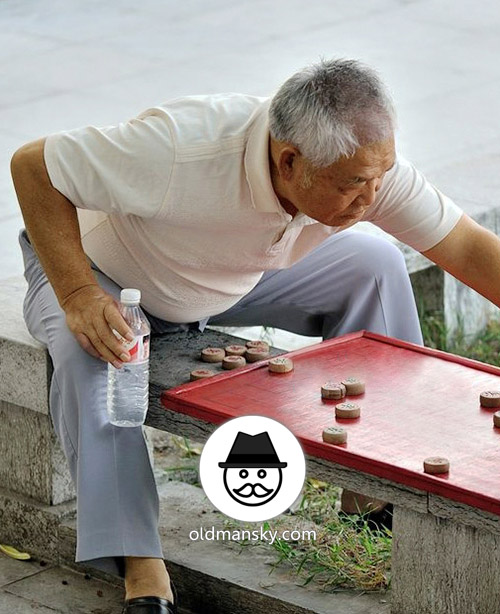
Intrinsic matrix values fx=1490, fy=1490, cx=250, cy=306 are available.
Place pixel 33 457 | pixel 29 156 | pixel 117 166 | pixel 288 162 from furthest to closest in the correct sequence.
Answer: pixel 33 457
pixel 29 156
pixel 117 166
pixel 288 162

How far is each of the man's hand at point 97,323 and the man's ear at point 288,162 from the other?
50 centimetres

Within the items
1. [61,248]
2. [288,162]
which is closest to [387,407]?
[288,162]

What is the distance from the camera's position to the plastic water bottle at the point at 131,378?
11.3 feet

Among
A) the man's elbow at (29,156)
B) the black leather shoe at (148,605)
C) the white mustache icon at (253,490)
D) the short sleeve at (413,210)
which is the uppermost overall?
the man's elbow at (29,156)

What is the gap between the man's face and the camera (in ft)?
10.6

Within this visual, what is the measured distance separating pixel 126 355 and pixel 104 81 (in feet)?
13.5

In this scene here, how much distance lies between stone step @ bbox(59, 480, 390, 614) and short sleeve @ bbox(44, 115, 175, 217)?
88cm

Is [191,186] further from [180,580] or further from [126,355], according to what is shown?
[180,580]

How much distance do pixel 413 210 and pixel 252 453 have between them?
2.62ft

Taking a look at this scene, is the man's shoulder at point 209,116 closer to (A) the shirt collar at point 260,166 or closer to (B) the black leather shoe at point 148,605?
(A) the shirt collar at point 260,166

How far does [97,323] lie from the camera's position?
3418 millimetres

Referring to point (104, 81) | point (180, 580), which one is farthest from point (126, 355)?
point (104, 81)

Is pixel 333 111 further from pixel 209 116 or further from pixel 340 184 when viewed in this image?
pixel 209 116

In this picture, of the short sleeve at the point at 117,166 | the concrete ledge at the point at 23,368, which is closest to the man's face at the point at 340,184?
the short sleeve at the point at 117,166
